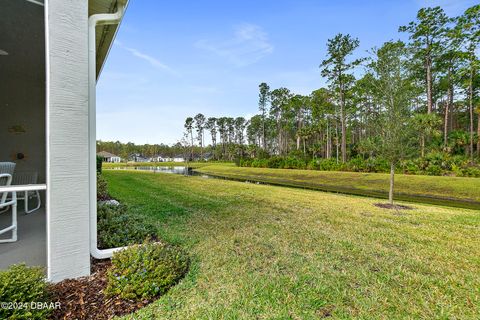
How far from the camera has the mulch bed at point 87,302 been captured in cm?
202

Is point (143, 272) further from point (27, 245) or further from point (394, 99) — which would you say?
point (394, 99)

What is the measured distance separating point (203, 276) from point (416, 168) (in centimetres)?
1957

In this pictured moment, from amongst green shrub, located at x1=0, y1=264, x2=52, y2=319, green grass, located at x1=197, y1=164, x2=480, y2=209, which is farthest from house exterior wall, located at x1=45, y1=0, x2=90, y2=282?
green grass, located at x1=197, y1=164, x2=480, y2=209

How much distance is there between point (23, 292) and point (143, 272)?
2.97 ft

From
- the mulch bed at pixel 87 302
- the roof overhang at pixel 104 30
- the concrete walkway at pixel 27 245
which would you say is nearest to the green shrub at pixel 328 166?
the roof overhang at pixel 104 30

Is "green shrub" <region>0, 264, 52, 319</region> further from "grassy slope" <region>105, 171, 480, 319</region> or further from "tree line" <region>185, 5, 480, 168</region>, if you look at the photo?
"tree line" <region>185, 5, 480, 168</region>

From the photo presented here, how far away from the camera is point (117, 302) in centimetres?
218

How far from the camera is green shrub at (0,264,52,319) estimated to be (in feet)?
5.83

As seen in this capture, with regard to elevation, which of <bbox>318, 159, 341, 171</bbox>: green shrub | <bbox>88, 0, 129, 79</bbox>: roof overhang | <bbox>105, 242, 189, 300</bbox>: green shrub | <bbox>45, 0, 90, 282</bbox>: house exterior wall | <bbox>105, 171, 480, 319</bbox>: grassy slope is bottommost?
<bbox>105, 171, 480, 319</bbox>: grassy slope

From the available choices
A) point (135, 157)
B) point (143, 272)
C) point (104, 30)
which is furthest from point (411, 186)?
point (135, 157)

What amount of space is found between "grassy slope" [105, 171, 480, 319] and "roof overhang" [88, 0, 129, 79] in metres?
3.33

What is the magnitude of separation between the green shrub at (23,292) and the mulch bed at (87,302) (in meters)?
0.14

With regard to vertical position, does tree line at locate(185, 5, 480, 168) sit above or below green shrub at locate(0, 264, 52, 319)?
above

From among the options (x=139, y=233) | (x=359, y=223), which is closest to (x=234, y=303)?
(x=139, y=233)
